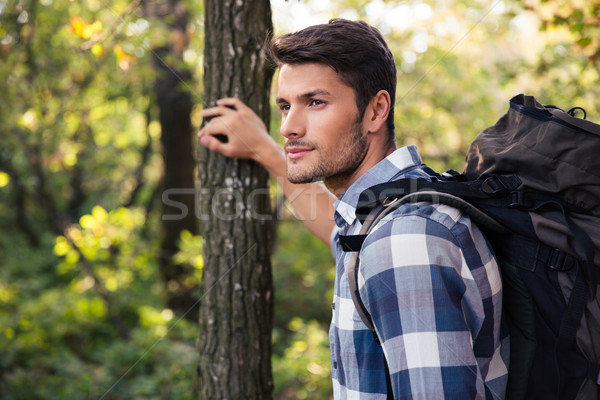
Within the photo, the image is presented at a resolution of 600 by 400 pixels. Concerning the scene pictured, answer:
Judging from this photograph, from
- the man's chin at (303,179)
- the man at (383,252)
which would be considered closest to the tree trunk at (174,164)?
the man's chin at (303,179)

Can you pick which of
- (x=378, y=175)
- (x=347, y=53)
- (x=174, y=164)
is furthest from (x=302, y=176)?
(x=174, y=164)

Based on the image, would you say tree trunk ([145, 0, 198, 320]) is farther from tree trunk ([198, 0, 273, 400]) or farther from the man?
the man

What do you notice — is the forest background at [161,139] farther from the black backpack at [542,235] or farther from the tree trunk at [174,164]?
the black backpack at [542,235]

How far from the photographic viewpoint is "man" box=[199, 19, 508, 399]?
121 centimetres

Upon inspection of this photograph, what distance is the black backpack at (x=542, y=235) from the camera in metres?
1.28

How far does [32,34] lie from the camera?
19.2ft

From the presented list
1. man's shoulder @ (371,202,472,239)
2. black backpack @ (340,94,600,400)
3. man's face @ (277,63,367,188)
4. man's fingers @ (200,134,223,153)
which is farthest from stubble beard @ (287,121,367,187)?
man's fingers @ (200,134,223,153)

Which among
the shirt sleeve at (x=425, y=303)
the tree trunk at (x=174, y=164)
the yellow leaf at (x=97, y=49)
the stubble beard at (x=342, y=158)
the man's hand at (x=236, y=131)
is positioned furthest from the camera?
the tree trunk at (x=174, y=164)

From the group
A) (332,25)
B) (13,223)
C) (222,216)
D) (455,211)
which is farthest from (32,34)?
(13,223)

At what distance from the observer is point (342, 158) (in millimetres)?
1781

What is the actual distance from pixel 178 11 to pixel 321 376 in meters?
5.91

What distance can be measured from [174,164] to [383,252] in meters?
7.51

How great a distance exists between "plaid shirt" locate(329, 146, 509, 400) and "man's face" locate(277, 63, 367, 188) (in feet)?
1.59

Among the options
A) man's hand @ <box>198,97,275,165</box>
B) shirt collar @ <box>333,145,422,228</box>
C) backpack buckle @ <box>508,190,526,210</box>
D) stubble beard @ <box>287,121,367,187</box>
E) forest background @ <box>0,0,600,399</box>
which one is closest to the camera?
backpack buckle @ <box>508,190,526,210</box>
